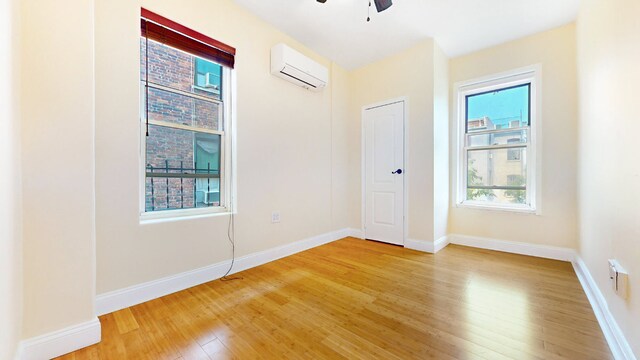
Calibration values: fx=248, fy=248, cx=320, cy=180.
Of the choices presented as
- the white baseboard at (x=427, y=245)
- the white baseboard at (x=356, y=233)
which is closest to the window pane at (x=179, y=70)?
the white baseboard at (x=356, y=233)

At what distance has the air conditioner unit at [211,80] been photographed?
253 cm

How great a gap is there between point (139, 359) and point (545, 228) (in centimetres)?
408

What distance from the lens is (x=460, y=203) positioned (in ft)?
11.9

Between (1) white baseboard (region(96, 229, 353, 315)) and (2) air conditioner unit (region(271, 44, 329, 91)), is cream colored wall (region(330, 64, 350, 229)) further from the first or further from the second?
(1) white baseboard (region(96, 229, 353, 315))

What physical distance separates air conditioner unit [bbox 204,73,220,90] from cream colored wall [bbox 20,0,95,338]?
1.04m

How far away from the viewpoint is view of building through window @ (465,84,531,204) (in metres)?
3.23

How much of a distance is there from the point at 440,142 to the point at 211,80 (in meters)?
2.94

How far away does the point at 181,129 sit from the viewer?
2.30 m

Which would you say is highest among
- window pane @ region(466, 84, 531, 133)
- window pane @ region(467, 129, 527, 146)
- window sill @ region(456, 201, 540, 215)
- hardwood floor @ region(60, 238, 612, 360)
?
window pane @ region(466, 84, 531, 133)

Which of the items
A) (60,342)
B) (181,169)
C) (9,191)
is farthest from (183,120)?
(60,342)

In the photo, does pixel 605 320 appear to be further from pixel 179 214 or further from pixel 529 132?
pixel 179 214

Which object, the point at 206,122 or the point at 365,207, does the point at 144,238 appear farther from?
the point at 365,207

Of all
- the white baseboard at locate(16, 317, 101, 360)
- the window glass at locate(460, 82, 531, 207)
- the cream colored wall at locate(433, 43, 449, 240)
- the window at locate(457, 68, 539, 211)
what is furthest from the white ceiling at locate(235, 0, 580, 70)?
the white baseboard at locate(16, 317, 101, 360)

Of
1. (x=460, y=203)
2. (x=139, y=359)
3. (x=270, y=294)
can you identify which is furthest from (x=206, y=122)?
(x=460, y=203)
